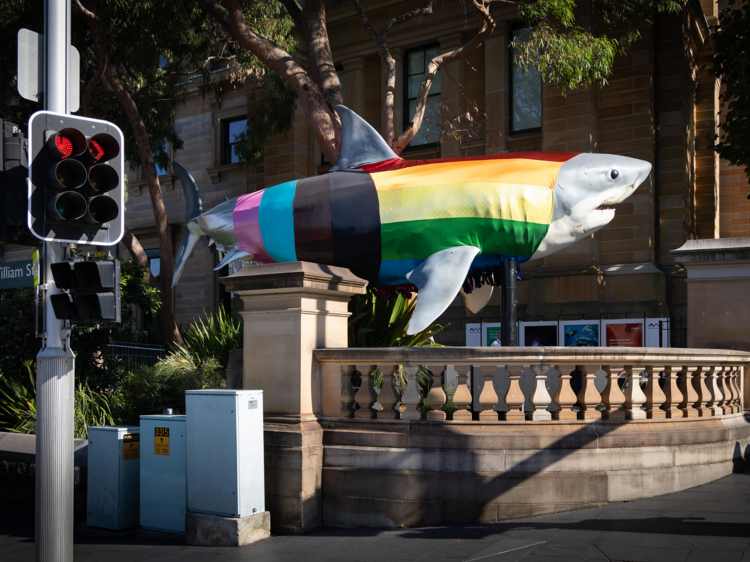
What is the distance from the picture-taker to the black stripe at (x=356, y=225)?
26.8ft

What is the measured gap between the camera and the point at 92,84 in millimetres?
16031

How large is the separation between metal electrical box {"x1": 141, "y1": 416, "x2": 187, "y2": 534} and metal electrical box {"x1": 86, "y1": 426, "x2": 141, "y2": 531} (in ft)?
0.80

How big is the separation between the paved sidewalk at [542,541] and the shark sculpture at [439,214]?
2170mm

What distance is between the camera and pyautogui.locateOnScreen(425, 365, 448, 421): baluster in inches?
289

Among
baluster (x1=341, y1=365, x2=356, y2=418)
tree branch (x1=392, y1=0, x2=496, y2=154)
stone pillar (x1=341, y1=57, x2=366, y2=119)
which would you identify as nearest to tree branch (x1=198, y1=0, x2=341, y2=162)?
A: tree branch (x1=392, y1=0, x2=496, y2=154)

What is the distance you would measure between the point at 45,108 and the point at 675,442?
22.2 feet

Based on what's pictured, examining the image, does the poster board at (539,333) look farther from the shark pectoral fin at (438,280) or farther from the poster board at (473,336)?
the shark pectoral fin at (438,280)

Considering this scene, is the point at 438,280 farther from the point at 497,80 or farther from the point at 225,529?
the point at 497,80

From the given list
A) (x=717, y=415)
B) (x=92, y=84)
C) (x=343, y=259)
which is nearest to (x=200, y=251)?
(x=92, y=84)

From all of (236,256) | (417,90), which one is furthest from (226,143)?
(236,256)

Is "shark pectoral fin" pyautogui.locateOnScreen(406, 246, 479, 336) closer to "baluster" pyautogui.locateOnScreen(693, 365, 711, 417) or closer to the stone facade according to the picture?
"baluster" pyautogui.locateOnScreen(693, 365, 711, 417)

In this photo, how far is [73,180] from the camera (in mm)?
5309

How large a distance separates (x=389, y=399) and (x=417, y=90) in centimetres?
1713

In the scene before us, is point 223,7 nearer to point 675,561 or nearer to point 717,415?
point 717,415
